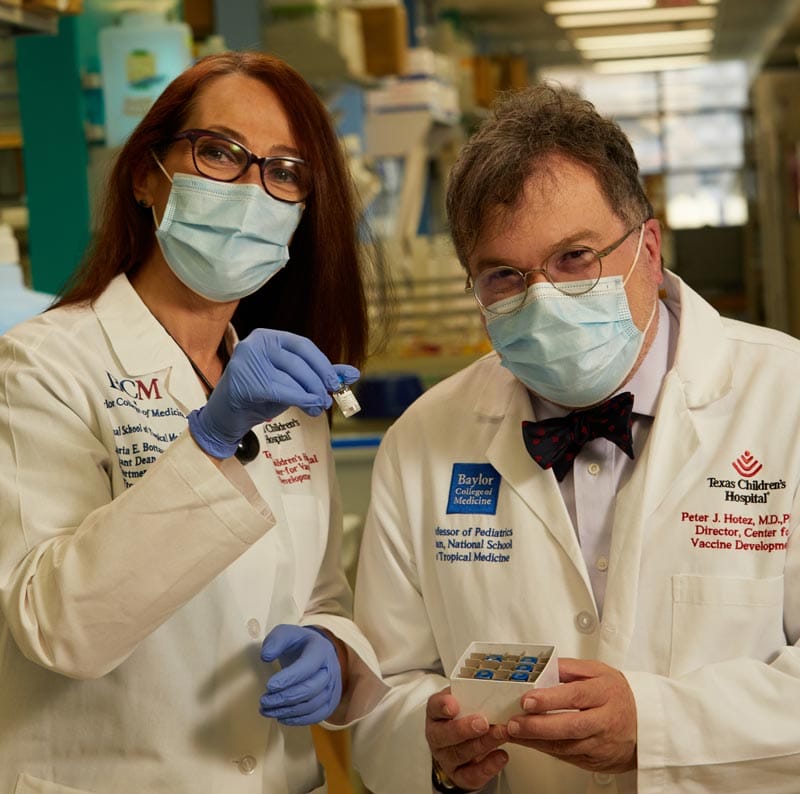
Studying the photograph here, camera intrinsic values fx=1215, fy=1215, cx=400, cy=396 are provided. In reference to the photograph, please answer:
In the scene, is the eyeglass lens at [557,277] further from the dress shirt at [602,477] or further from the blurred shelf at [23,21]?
the blurred shelf at [23,21]

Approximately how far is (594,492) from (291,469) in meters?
0.51

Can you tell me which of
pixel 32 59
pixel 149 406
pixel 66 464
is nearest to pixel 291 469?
pixel 149 406

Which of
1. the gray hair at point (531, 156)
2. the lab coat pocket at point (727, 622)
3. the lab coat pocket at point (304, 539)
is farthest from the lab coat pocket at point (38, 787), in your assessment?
the gray hair at point (531, 156)

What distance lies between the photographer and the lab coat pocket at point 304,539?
2.02 meters

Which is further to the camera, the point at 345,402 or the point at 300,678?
the point at 300,678

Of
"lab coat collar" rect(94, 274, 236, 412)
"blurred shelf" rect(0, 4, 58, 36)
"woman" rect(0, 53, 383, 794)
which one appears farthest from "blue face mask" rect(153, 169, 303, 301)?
"blurred shelf" rect(0, 4, 58, 36)

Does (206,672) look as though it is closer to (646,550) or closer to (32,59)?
(646,550)

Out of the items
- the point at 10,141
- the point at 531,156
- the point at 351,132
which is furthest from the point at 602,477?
the point at 351,132

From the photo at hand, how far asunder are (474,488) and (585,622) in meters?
0.29

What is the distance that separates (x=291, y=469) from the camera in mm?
2062

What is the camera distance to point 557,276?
1.88 metres

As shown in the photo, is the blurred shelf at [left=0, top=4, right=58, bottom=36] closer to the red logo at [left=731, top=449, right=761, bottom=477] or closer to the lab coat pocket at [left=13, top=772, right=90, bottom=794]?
the lab coat pocket at [left=13, top=772, right=90, bottom=794]

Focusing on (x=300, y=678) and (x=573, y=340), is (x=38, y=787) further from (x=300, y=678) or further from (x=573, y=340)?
(x=573, y=340)

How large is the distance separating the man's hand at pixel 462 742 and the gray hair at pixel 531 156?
720 millimetres
